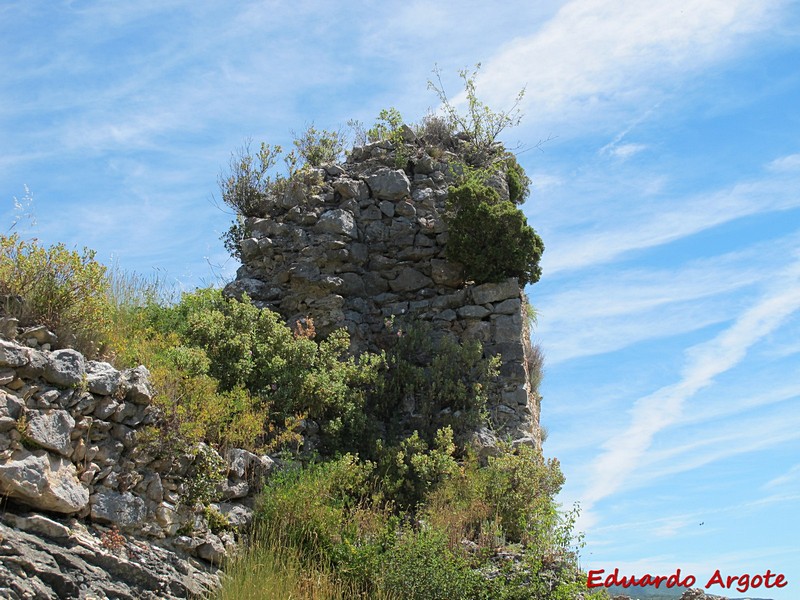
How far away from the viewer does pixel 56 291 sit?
28.5 feet

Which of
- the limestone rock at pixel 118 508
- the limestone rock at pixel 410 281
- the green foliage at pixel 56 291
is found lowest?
the limestone rock at pixel 118 508

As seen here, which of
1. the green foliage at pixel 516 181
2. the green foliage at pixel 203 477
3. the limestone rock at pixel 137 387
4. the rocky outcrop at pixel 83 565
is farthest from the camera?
the green foliage at pixel 516 181

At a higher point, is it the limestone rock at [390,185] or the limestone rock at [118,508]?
Answer: the limestone rock at [390,185]

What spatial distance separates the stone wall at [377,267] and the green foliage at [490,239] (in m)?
0.31

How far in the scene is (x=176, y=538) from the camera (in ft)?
27.1

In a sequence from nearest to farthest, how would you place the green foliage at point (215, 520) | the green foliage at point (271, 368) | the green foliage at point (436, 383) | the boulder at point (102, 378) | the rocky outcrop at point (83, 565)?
1. the rocky outcrop at point (83, 565)
2. the boulder at point (102, 378)
3. the green foliage at point (215, 520)
4. the green foliage at point (271, 368)
5. the green foliage at point (436, 383)

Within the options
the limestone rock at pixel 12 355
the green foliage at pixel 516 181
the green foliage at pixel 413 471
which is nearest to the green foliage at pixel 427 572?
the green foliage at pixel 413 471

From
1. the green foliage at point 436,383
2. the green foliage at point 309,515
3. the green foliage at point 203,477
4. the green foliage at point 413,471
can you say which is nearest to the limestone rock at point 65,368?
the green foliage at point 203,477

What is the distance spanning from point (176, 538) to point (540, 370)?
798 cm

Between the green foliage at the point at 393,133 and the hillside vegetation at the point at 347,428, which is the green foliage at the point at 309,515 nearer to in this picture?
the hillside vegetation at the point at 347,428

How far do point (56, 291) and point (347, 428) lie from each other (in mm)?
4366

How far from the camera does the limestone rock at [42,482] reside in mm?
6973

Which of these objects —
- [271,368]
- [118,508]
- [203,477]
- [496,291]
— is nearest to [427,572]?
[203,477]

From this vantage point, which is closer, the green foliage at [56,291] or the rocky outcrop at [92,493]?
the rocky outcrop at [92,493]
